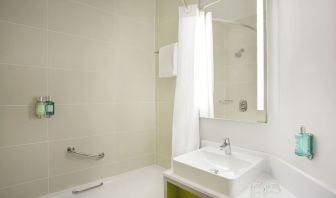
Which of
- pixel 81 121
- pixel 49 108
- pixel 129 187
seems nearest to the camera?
pixel 49 108

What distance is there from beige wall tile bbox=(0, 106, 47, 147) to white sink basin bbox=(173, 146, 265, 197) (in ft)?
3.62

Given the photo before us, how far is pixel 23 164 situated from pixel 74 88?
69 centimetres

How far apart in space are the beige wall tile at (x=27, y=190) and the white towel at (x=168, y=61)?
141cm

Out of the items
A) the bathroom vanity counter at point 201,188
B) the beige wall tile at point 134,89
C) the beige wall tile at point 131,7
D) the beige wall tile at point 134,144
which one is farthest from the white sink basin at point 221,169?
the beige wall tile at point 131,7

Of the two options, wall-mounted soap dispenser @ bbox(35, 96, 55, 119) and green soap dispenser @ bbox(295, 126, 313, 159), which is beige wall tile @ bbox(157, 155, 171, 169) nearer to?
wall-mounted soap dispenser @ bbox(35, 96, 55, 119)

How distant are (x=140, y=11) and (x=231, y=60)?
3.99 feet

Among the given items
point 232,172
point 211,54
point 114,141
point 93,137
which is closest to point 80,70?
point 93,137

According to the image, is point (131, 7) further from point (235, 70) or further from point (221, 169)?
point (221, 169)

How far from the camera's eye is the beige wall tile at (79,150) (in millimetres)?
1542

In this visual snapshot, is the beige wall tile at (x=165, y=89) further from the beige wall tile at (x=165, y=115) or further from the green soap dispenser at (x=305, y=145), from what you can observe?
the green soap dispenser at (x=305, y=145)

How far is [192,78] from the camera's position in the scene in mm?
1627

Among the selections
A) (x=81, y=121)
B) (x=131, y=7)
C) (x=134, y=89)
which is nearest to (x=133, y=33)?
(x=131, y=7)

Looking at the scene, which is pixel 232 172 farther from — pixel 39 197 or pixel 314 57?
pixel 39 197

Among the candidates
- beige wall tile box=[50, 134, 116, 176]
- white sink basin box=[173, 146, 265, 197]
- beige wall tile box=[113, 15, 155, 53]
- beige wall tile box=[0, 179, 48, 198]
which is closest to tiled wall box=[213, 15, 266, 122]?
white sink basin box=[173, 146, 265, 197]
